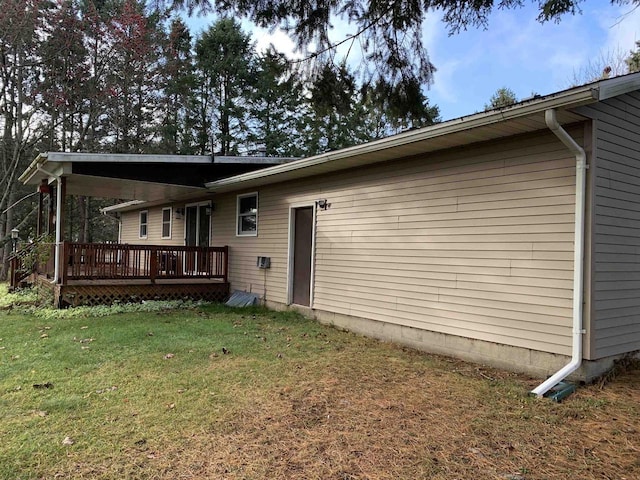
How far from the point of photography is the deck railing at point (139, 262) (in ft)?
28.9

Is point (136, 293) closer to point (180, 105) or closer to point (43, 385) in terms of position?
point (43, 385)

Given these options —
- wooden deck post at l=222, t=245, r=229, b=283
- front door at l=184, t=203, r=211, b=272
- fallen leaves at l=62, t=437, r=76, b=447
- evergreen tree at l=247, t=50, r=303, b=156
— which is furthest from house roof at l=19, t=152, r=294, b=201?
evergreen tree at l=247, t=50, r=303, b=156

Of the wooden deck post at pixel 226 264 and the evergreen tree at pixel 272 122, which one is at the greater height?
the evergreen tree at pixel 272 122

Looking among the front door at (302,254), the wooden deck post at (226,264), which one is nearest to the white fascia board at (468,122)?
the front door at (302,254)

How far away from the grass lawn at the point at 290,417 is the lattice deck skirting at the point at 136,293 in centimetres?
289

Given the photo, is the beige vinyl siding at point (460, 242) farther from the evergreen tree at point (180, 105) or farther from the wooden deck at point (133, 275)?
the evergreen tree at point (180, 105)

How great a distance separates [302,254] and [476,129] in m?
4.54

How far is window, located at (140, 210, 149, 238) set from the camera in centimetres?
1617

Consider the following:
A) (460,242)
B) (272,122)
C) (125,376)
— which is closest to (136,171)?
(125,376)

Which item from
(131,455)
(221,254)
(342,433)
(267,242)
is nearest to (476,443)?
(342,433)

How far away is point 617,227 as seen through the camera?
4582 millimetres

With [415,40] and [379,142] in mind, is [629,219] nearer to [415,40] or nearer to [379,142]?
[379,142]

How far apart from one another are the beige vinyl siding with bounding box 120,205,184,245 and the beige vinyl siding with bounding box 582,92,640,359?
36.9ft

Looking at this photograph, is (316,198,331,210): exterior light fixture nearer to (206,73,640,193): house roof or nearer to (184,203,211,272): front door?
(206,73,640,193): house roof
